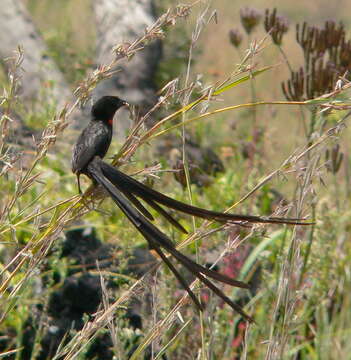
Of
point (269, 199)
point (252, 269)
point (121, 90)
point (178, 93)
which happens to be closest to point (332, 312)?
point (252, 269)

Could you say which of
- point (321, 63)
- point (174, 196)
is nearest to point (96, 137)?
point (321, 63)

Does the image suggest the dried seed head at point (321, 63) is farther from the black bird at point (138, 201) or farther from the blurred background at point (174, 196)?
the black bird at point (138, 201)

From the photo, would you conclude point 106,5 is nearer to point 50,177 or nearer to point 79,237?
point 50,177

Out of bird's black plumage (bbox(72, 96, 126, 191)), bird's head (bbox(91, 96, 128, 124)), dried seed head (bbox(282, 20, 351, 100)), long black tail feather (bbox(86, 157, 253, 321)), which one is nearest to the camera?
long black tail feather (bbox(86, 157, 253, 321))

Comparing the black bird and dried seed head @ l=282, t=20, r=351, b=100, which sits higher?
the black bird

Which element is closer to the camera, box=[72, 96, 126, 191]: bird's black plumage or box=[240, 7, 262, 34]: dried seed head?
box=[72, 96, 126, 191]: bird's black plumage

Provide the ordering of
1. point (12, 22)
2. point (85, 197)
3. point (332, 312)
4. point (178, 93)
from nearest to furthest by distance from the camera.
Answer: point (178, 93) → point (85, 197) → point (332, 312) → point (12, 22)

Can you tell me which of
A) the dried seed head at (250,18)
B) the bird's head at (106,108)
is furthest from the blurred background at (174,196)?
the bird's head at (106,108)

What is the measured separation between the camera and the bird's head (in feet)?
9.29

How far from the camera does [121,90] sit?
6.64m

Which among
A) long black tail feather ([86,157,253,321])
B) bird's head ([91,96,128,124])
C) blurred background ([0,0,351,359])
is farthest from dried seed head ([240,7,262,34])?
long black tail feather ([86,157,253,321])

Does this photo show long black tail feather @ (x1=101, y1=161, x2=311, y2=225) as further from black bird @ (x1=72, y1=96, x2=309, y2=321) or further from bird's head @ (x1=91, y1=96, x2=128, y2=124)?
bird's head @ (x1=91, y1=96, x2=128, y2=124)

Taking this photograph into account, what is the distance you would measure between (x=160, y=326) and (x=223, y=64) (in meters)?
7.54

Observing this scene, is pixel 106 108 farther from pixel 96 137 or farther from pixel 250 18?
pixel 250 18
